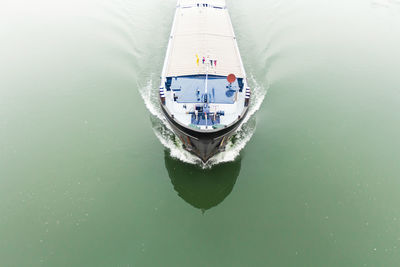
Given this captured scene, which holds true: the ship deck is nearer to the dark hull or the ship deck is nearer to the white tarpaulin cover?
the white tarpaulin cover

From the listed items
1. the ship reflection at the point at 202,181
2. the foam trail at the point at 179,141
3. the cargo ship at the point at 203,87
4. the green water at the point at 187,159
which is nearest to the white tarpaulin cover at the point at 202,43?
the cargo ship at the point at 203,87

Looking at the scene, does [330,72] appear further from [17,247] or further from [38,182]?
[17,247]

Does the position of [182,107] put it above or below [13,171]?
above

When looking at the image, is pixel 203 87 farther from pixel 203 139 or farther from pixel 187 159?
pixel 187 159

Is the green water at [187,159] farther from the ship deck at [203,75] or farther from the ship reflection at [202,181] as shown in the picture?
the ship deck at [203,75]

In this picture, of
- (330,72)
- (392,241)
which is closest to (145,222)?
(392,241)

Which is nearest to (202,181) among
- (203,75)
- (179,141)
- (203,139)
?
(203,139)
